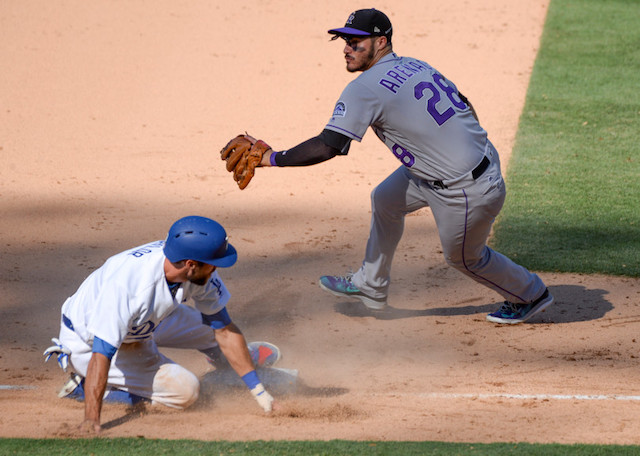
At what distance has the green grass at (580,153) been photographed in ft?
23.6

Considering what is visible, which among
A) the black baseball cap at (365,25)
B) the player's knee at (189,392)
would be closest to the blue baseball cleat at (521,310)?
the black baseball cap at (365,25)

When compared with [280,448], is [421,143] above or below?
above

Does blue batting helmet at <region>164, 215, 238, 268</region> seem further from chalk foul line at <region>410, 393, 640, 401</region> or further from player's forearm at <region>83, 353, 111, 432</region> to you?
chalk foul line at <region>410, 393, 640, 401</region>

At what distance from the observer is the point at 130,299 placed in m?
4.21

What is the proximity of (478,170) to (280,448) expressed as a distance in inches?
84.2

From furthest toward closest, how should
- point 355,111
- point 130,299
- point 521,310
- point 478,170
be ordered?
point 521,310 < point 478,170 < point 355,111 < point 130,299

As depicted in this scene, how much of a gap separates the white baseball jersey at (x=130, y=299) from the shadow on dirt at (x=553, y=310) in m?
1.81

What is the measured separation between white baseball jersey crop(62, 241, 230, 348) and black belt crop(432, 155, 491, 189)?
5.04 feet

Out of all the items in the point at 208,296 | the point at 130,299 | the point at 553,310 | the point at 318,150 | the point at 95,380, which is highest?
the point at 318,150

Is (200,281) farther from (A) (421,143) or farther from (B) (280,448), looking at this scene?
(A) (421,143)

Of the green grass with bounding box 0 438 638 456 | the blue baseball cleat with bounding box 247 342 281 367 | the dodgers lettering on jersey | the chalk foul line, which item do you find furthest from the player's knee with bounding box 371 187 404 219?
the green grass with bounding box 0 438 638 456

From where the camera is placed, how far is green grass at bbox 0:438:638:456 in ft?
12.9

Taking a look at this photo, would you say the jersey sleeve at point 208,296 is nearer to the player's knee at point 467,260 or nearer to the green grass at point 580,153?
the player's knee at point 467,260

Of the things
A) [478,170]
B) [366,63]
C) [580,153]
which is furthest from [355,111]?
[580,153]
